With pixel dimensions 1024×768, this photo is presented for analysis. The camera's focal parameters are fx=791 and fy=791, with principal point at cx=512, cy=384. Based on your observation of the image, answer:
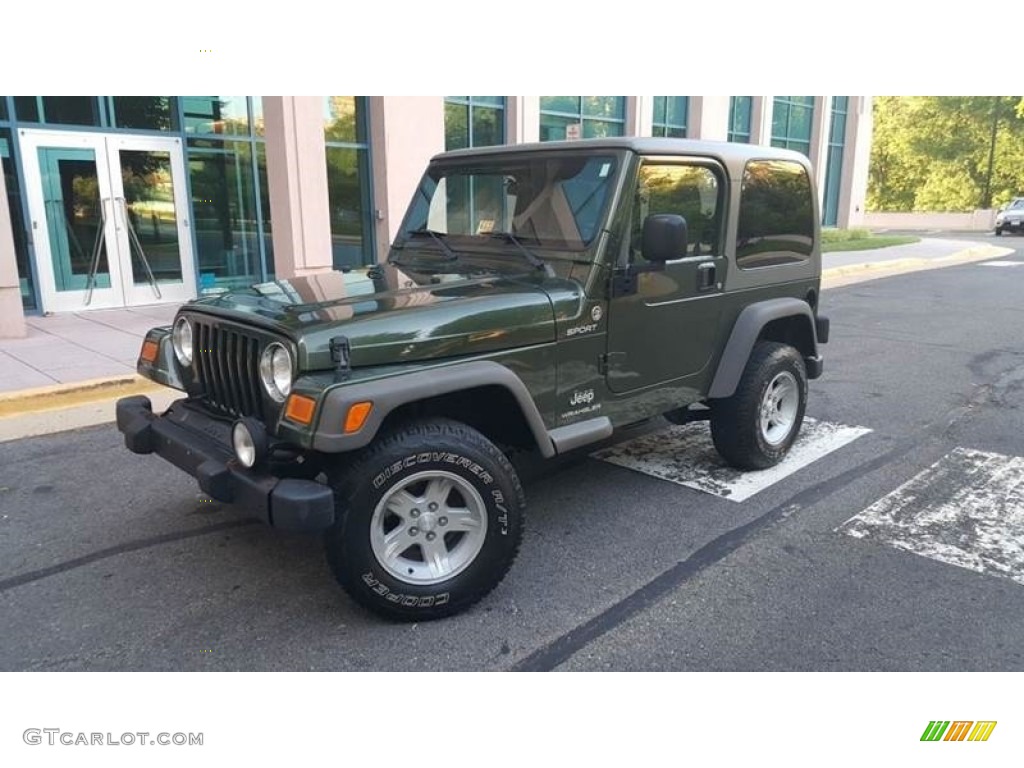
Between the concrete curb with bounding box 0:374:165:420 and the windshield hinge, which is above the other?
the windshield hinge

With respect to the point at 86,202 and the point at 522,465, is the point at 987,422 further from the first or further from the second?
the point at 86,202

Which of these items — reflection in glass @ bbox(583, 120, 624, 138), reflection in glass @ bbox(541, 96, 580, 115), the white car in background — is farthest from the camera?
the white car in background

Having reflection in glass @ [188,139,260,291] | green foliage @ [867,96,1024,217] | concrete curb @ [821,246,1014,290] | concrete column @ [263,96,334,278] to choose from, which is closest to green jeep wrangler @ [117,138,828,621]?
concrete column @ [263,96,334,278]

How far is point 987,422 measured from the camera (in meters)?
6.05

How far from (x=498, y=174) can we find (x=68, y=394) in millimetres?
→ 4387

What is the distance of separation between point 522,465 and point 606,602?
175 centimetres

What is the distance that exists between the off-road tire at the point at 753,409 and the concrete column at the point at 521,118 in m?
10.8

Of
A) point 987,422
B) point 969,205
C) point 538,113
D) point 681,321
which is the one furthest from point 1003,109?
point 681,321

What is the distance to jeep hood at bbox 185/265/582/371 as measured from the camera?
310cm

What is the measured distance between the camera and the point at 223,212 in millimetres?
12234

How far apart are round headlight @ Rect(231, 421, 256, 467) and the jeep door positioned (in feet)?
5.76

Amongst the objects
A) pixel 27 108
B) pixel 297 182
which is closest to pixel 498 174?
pixel 297 182

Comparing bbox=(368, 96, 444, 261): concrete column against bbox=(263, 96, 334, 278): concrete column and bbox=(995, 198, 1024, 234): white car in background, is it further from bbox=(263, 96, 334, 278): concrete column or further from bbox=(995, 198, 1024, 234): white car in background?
bbox=(995, 198, 1024, 234): white car in background
